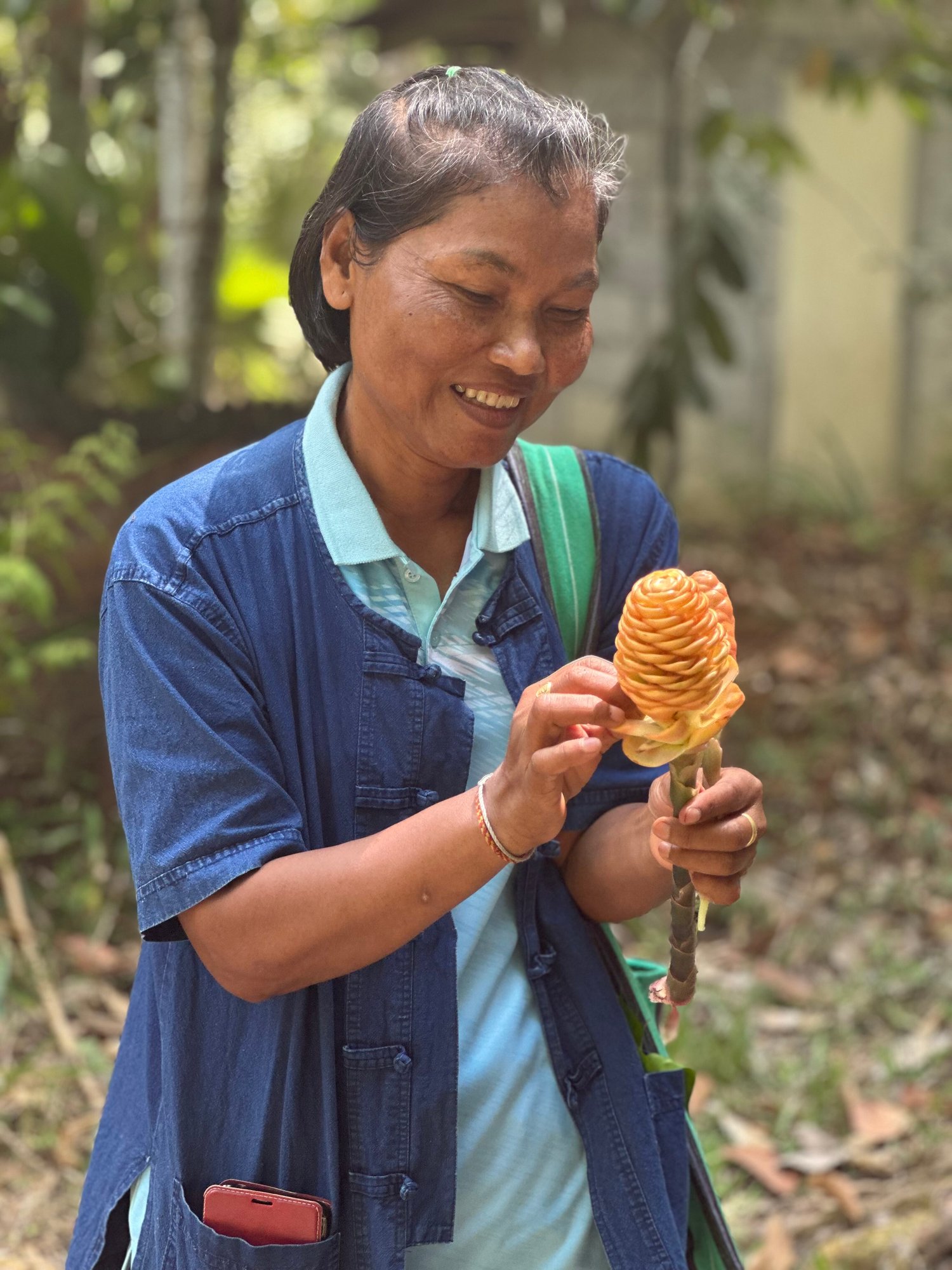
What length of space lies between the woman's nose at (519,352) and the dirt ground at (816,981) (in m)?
1.67

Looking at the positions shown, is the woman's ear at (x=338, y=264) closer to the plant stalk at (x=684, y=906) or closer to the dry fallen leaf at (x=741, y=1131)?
the plant stalk at (x=684, y=906)

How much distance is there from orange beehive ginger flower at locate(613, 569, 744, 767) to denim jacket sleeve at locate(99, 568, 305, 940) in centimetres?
34

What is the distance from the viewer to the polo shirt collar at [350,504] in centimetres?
140

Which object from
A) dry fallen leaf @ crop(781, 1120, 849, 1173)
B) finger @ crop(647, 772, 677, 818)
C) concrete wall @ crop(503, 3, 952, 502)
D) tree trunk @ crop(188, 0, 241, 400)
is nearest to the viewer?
finger @ crop(647, 772, 677, 818)

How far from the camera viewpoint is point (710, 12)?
4484 mm

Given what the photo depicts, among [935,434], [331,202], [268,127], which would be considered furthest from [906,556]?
[268,127]

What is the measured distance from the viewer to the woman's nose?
132 cm

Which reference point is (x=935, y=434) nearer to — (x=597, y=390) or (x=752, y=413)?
(x=752, y=413)

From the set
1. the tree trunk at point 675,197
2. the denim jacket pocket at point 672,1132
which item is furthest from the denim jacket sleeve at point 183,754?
the tree trunk at point 675,197

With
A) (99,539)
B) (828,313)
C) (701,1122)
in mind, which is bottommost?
(701,1122)

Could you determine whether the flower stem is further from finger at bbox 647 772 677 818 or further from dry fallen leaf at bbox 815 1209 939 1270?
dry fallen leaf at bbox 815 1209 939 1270

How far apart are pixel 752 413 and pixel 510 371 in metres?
5.74

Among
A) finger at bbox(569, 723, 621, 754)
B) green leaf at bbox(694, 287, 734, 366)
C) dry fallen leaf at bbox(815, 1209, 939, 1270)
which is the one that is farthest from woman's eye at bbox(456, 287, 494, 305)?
green leaf at bbox(694, 287, 734, 366)

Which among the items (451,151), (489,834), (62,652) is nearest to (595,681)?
(489,834)
